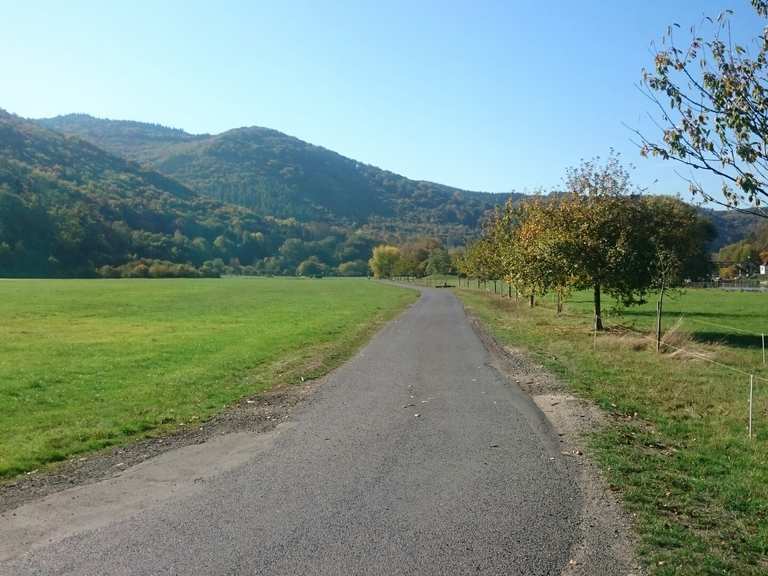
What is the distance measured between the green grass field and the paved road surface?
304 cm

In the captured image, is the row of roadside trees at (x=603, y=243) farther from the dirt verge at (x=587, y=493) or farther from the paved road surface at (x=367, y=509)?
the paved road surface at (x=367, y=509)

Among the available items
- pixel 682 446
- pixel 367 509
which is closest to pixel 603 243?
pixel 682 446

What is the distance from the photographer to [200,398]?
14031 mm

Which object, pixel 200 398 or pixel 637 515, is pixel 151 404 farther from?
pixel 637 515

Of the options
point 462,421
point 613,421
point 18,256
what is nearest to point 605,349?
point 613,421

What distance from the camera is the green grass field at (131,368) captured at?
436 inches

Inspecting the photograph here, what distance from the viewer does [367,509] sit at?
6.88 m

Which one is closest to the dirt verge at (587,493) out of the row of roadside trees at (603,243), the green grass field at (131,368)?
the green grass field at (131,368)

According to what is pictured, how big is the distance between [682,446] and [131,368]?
567 inches

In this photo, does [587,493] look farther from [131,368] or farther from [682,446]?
[131,368]

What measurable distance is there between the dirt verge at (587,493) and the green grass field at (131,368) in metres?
6.09

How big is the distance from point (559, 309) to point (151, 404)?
31.1 metres

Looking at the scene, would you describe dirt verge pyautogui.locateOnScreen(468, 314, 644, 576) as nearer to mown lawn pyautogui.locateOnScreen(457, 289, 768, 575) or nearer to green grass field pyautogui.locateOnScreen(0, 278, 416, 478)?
mown lawn pyautogui.locateOnScreen(457, 289, 768, 575)

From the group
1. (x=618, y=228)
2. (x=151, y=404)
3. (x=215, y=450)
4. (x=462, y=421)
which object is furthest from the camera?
(x=618, y=228)
